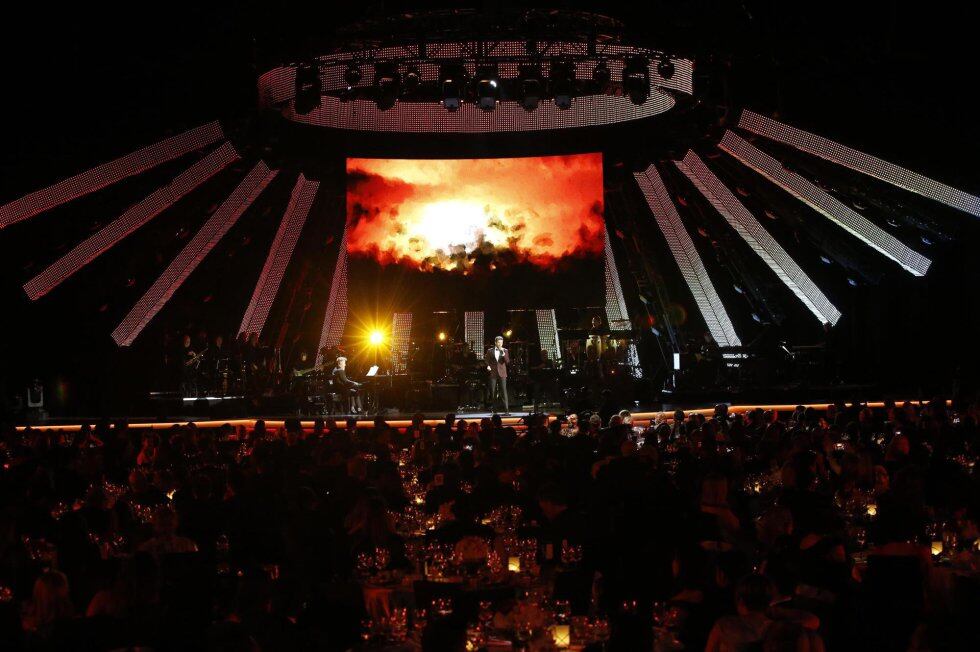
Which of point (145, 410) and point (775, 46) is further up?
point (775, 46)

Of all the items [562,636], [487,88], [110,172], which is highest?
[487,88]

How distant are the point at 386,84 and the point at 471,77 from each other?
5.96 ft

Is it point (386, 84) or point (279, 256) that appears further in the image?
point (279, 256)

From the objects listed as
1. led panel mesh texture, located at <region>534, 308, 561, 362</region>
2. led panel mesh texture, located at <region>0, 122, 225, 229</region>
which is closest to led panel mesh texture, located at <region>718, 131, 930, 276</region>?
led panel mesh texture, located at <region>534, 308, 561, 362</region>

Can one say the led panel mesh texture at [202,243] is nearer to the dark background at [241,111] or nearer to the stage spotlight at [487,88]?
the dark background at [241,111]

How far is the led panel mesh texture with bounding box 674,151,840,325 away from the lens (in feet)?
91.7

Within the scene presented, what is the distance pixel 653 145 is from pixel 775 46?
8.54 metres

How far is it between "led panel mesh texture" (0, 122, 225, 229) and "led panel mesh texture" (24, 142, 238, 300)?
1213 millimetres

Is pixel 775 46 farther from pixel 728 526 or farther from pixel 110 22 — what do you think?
pixel 728 526

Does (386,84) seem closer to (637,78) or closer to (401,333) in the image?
(637,78)

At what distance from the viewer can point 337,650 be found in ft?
18.5

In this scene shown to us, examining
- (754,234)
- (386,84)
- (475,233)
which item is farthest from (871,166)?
(386,84)

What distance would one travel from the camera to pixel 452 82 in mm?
19141

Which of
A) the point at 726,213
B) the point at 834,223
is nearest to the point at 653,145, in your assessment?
the point at 726,213
